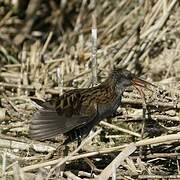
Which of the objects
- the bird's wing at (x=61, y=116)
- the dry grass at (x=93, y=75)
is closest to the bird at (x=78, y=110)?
the bird's wing at (x=61, y=116)

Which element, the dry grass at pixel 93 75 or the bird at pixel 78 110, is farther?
the dry grass at pixel 93 75

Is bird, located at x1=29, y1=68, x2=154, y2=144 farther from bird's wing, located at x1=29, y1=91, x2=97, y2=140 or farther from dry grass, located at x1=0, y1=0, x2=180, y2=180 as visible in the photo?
dry grass, located at x1=0, y1=0, x2=180, y2=180

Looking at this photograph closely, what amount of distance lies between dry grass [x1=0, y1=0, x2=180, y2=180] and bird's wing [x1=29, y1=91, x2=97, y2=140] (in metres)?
0.18

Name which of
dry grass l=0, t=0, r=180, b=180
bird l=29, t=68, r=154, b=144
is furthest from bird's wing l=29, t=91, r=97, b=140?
dry grass l=0, t=0, r=180, b=180

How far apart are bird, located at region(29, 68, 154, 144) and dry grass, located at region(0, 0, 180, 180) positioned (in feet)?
0.53

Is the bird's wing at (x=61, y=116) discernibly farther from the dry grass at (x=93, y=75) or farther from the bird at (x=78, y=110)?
the dry grass at (x=93, y=75)

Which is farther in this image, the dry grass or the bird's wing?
the dry grass

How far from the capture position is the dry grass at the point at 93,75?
397 centimetres

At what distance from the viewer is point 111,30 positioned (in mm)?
6391

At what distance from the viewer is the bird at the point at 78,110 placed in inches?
148

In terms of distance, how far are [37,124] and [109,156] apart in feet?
2.16

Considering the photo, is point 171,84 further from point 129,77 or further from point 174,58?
point 129,77

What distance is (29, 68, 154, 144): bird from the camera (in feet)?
12.3

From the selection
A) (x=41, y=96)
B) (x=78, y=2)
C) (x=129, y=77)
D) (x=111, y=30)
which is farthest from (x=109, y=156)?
(x=78, y=2)
